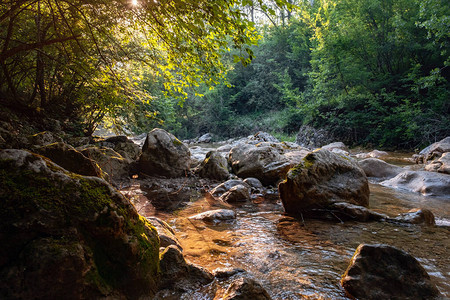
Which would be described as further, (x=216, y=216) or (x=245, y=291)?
(x=216, y=216)

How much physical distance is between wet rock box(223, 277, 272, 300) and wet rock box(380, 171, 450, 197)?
6735mm

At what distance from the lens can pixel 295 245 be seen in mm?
3525

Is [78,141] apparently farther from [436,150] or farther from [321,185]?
[436,150]

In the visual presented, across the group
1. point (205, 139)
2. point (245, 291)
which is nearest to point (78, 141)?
point (245, 291)

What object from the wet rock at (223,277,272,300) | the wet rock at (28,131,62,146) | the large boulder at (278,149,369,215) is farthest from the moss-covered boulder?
the large boulder at (278,149,369,215)

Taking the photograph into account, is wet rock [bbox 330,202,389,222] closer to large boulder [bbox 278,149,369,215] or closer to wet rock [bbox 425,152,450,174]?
large boulder [bbox 278,149,369,215]

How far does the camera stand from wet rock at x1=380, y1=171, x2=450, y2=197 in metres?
6.47

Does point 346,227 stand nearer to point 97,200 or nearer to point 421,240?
point 421,240

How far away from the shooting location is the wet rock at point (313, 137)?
19.8 meters

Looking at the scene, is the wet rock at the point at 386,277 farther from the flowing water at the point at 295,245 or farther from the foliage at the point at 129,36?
the foliage at the point at 129,36

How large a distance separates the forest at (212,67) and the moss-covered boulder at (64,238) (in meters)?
1.89

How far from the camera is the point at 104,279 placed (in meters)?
1.71

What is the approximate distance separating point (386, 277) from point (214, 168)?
22.8 ft

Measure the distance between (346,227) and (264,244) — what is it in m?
1.59
